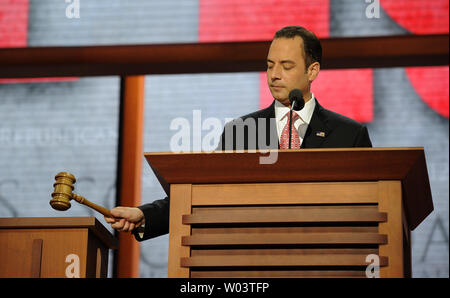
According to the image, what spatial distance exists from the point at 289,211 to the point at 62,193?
0.53 m

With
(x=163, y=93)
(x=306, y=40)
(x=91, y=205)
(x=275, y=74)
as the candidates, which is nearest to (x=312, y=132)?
(x=275, y=74)

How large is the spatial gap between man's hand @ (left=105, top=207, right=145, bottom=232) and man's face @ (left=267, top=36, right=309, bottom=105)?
2.26ft

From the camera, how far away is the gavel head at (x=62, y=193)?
1.92 meters

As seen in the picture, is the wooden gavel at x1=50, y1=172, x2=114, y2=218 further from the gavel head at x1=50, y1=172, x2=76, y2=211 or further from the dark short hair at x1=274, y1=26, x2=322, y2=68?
the dark short hair at x1=274, y1=26, x2=322, y2=68

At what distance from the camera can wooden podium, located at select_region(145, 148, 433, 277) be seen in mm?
1789

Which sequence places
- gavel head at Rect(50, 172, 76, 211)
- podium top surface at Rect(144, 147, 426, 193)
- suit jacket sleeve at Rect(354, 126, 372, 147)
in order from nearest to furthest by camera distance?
podium top surface at Rect(144, 147, 426, 193), gavel head at Rect(50, 172, 76, 211), suit jacket sleeve at Rect(354, 126, 372, 147)

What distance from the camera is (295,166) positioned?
1818 mm

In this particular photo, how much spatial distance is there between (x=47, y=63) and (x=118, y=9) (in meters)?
0.46

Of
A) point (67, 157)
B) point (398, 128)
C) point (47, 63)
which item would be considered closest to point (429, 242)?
point (398, 128)

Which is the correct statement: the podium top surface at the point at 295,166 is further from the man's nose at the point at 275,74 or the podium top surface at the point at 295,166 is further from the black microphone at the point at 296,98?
the man's nose at the point at 275,74

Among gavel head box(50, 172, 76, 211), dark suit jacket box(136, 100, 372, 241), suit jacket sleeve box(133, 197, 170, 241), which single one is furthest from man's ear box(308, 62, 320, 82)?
gavel head box(50, 172, 76, 211)

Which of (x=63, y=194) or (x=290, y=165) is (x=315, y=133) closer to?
(x=290, y=165)

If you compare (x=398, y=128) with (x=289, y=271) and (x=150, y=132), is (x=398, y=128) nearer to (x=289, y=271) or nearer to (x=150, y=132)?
(x=150, y=132)

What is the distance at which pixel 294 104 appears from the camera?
2.25m
